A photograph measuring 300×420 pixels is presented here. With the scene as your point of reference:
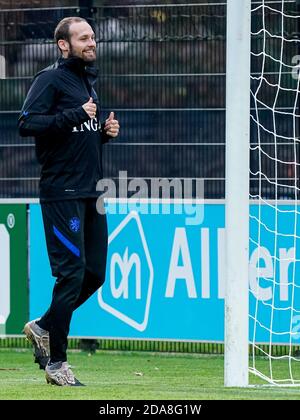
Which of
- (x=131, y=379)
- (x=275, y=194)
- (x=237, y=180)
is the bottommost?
(x=131, y=379)

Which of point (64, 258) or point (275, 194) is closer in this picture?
point (64, 258)

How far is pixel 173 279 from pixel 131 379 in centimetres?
191

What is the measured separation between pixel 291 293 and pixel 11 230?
8.38 feet

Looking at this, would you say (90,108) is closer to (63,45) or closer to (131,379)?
(63,45)

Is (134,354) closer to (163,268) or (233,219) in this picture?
(163,268)

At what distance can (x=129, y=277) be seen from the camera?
10555mm

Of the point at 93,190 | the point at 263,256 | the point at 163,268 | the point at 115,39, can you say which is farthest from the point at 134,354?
the point at 93,190

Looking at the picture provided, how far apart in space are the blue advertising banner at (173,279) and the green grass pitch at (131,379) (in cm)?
30

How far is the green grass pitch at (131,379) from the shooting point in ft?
22.2

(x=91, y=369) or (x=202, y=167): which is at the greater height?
(x=202, y=167)

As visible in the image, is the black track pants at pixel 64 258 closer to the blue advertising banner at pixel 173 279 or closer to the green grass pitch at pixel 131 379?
the green grass pitch at pixel 131 379

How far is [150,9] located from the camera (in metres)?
10.9

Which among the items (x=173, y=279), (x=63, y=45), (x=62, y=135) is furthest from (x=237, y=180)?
(x=173, y=279)

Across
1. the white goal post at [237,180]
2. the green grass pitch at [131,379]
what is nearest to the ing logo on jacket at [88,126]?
the white goal post at [237,180]
